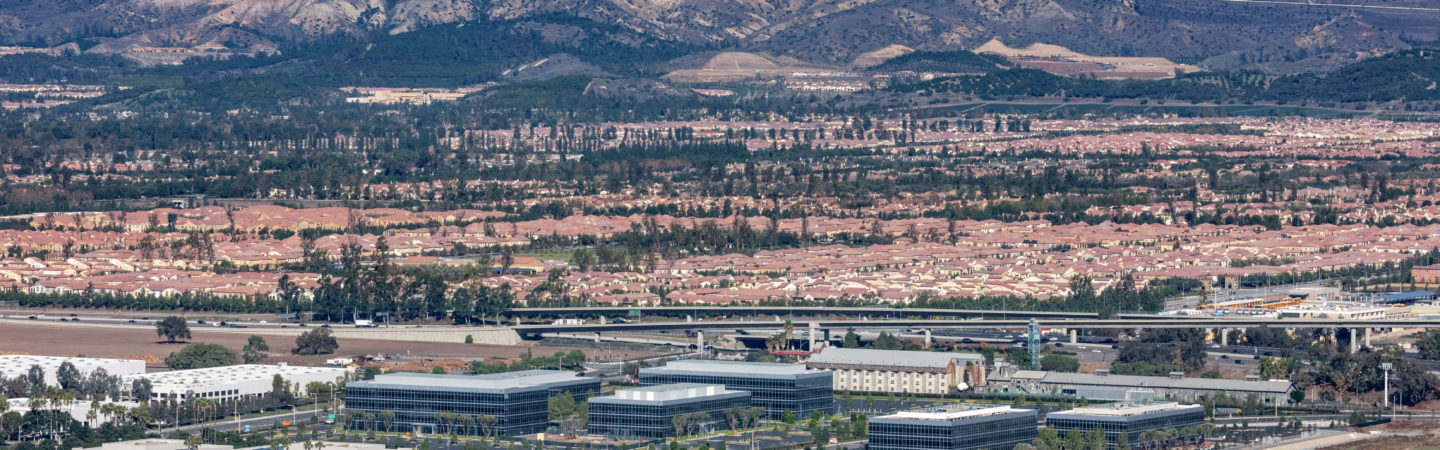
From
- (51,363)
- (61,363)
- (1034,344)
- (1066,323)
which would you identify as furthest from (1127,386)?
(51,363)

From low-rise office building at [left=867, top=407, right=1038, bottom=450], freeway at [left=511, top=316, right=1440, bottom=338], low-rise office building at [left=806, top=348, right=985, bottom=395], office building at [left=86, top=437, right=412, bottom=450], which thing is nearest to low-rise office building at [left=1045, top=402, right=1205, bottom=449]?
low-rise office building at [left=867, top=407, right=1038, bottom=450]

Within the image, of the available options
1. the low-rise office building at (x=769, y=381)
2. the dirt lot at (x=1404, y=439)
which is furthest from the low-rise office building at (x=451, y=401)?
the dirt lot at (x=1404, y=439)

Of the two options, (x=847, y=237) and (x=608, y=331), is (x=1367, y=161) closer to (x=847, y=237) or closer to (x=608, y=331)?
(x=847, y=237)

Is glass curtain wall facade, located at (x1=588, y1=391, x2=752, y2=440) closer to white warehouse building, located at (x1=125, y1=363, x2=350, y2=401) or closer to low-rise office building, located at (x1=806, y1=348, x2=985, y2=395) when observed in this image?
low-rise office building, located at (x1=806, y1=348, x2=985, y2=395)

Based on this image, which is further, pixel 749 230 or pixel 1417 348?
pixel 749 230

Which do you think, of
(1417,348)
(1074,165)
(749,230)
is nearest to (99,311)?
(749,230)

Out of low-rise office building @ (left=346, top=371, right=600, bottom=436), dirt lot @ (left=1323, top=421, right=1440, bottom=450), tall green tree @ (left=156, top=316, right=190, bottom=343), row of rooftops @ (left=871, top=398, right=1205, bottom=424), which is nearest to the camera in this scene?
dirt lot @ (left=1323, top=421, right=1440, bottom=450)

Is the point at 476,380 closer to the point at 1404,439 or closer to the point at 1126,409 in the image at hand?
the point at 1126,409
